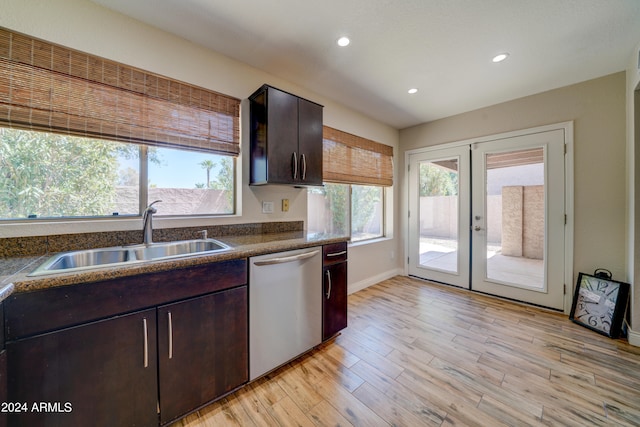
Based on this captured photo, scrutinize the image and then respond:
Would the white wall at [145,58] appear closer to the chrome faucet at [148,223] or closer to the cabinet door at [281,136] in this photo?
the chrome faucet at [148,223]

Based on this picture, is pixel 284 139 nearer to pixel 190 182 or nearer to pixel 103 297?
pixel 190 182

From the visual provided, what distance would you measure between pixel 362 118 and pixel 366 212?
1393mm

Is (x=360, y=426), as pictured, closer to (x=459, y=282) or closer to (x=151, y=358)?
(x=151, y=358)

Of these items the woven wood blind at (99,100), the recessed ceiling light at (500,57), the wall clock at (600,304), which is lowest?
the wall clock at (600,304)

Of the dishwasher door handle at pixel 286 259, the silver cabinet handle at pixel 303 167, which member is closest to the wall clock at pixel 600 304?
the dishwasher door handle at pixel 286 259

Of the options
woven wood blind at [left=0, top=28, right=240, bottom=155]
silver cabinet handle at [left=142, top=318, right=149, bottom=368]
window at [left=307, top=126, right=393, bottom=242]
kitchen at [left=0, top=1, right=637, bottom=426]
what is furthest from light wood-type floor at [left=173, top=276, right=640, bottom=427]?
woven wood blind at [left=0, top=28, right=240, bottom=155]

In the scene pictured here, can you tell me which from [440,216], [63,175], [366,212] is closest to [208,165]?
[63,175]

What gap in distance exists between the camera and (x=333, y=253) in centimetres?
204

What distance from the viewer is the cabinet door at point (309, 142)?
7.13 feet

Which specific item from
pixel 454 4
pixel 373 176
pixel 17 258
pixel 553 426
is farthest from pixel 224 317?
pixel 373 176

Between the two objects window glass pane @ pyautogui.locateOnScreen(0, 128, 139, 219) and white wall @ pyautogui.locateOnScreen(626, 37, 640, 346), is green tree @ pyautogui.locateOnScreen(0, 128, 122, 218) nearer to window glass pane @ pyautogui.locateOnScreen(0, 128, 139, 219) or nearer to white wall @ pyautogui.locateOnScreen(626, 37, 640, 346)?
window glass pane @ pyautogui.locateOnScreen(0, 128, 139, 219)

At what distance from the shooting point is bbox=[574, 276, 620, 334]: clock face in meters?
2.20

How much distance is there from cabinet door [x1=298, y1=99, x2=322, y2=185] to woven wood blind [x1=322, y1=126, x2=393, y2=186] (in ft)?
1.82

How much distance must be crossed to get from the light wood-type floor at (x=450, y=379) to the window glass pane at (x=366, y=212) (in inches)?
53.1
